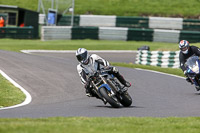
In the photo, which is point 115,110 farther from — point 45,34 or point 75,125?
point 45,34

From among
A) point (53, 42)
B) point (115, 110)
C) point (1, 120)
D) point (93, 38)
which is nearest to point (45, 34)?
point (53, 42)

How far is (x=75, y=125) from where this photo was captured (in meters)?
8.39

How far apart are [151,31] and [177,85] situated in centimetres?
1805

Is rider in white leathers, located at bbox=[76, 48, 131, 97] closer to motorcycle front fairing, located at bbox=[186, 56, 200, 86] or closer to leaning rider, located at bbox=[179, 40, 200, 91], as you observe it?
motorcycle front fairing, located at bbox=[186, 56, 200, 86]

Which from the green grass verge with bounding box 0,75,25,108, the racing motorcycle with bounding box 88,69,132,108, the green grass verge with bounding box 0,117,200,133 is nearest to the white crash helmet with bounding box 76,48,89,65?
the racing motorcycle with bounding box 88,69,132,108

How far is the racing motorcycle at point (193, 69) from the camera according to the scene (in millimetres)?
15548

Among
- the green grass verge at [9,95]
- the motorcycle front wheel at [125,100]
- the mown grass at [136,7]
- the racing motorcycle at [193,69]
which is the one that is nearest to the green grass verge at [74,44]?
the mown grass at [136,7]

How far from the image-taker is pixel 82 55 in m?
12.1

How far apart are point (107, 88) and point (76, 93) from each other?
3.51m

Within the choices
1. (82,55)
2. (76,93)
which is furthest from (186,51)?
(82,55)

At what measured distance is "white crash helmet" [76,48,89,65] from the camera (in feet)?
39.8

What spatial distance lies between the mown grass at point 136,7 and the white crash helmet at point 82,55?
33400mm

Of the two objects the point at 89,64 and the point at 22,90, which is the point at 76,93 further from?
the point at 89,64

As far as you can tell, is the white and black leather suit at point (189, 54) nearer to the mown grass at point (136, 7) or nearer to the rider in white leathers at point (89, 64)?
the rider in white leathers at point (89, 64)
